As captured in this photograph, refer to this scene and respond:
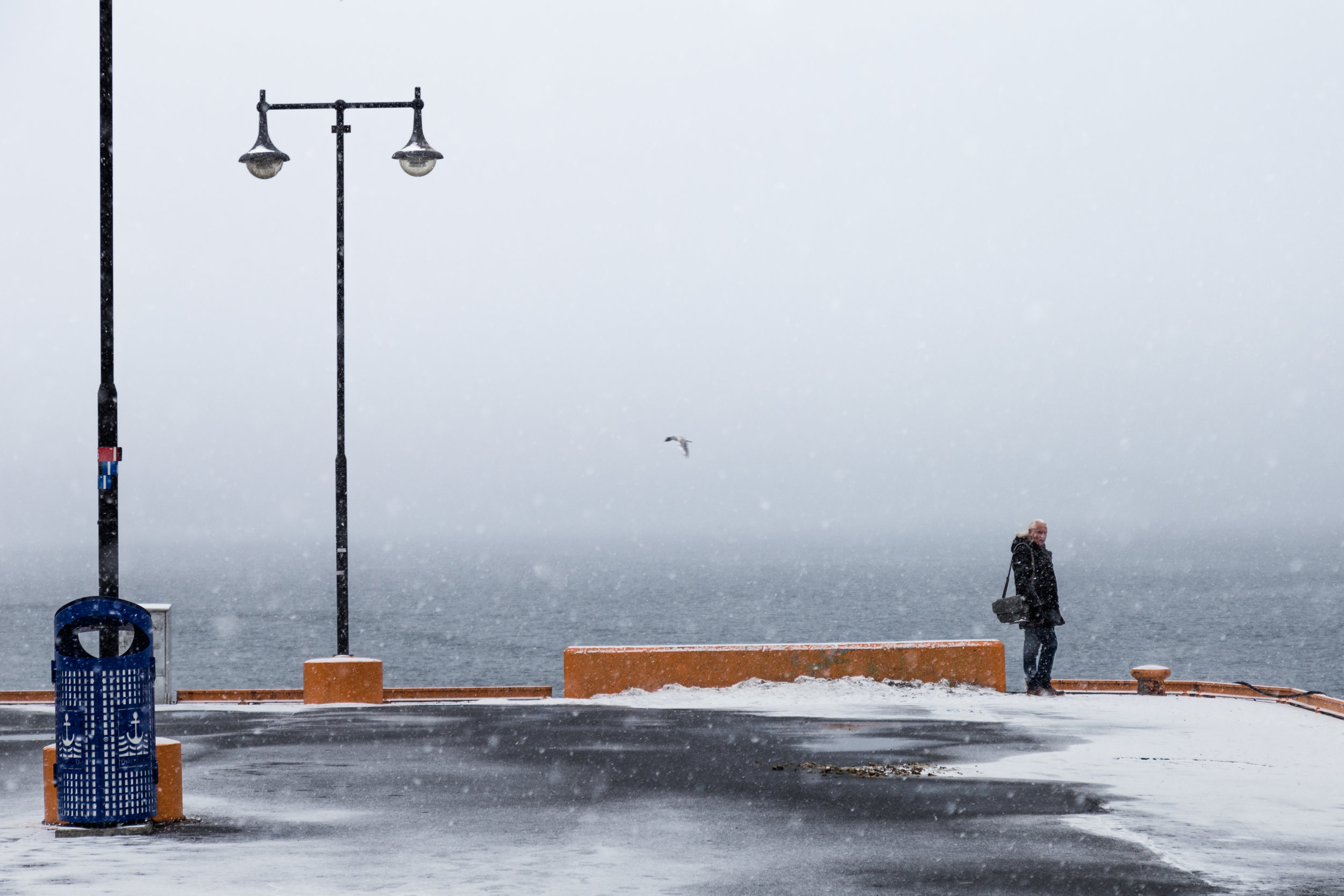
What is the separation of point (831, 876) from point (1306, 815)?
3537 millimetres

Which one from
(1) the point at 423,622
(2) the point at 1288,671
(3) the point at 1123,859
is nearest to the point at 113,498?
(3) the point at 1123,859

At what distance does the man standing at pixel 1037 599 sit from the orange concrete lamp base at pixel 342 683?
6831 millimetres

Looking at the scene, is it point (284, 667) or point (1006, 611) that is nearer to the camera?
point (1006, 611)

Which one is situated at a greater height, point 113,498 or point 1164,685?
point 113,498

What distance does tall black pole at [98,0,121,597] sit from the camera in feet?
29.5

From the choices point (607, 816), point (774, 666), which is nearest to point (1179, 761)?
point (607, 816)

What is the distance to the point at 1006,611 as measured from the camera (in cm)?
1527

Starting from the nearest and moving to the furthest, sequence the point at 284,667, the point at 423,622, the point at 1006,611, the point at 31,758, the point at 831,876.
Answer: the point at 831,876
the point at 31,758
the point at 1006,611
the point at 284,667
the point at 423,622

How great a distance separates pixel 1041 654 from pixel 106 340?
34.5 feet

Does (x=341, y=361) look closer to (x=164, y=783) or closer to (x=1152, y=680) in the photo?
(x=164, y=783)

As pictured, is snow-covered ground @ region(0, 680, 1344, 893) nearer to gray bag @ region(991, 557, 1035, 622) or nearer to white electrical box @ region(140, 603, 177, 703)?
gray bag @ region(991, 557, 1035, 622)

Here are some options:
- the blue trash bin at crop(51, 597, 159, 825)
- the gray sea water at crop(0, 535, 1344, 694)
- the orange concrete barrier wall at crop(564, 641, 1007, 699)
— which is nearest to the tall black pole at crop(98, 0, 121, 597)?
the blue trash bin at crop(51, 597, 159, 825)

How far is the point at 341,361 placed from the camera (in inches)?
671

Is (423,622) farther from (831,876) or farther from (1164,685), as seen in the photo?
(831,876)
